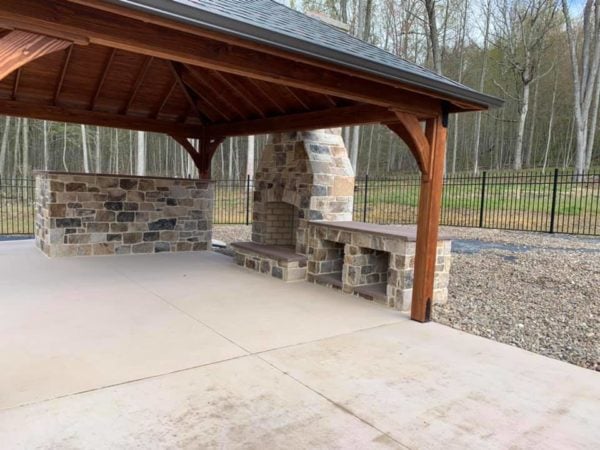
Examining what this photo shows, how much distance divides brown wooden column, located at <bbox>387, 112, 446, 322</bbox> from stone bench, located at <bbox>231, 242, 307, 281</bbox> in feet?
6.89

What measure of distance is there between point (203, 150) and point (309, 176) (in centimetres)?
337

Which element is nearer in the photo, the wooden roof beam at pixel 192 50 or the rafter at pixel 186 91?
the wooden roof beam at pixel 192 50

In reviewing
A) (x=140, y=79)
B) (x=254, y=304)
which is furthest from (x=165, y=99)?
(x=254, y=304)

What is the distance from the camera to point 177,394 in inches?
112

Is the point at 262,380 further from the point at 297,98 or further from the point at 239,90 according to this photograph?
the point at 239,90

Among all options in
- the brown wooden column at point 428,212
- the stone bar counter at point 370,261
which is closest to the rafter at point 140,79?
the stone bar counter at point 370,261

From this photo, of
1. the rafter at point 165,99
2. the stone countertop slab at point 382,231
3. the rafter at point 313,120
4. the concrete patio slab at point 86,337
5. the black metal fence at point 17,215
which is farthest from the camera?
the black metal fence at point 17,215

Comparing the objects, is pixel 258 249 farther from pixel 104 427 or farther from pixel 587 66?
pixel 587 66

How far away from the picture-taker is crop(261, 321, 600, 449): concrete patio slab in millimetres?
2539

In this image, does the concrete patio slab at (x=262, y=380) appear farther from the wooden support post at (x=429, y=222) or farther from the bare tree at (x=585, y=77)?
the bare tree at (x=585, y=77)

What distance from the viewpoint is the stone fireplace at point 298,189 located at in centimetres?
643

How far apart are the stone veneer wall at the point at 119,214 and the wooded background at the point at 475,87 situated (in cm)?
741

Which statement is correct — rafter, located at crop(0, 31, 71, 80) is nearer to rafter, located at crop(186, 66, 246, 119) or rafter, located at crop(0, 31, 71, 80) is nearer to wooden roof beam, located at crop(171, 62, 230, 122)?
rafter, located at crop(186, 66, 246, 119)

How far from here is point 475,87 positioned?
78.1 feet
